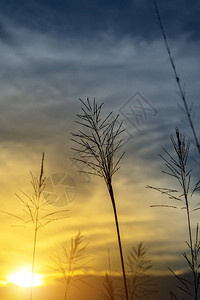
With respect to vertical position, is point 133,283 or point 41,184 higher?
point 41,184

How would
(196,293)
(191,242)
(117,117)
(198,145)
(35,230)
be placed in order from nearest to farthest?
(198,145)
(196,293)
(191,242)
(117,117)
(35,230)

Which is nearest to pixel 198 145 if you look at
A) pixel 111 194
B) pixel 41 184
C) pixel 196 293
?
pixel 111 194

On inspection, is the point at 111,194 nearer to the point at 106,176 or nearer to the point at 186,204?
the point at 106,176

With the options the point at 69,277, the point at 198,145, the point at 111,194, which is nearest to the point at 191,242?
the point at 111,194

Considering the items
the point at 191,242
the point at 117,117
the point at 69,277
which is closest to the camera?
the point at 191,242

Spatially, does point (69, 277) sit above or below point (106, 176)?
below

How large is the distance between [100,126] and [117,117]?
23cm

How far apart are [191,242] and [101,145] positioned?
1.42 metres

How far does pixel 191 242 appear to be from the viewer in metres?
4.03

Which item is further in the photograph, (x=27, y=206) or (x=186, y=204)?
(x=27, y=206)

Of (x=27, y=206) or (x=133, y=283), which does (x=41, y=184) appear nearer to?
(x=27, y=206)

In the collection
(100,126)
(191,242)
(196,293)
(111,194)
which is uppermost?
(100,126)

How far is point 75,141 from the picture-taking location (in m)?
4.60

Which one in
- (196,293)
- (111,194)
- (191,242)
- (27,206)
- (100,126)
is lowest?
(196,293)
